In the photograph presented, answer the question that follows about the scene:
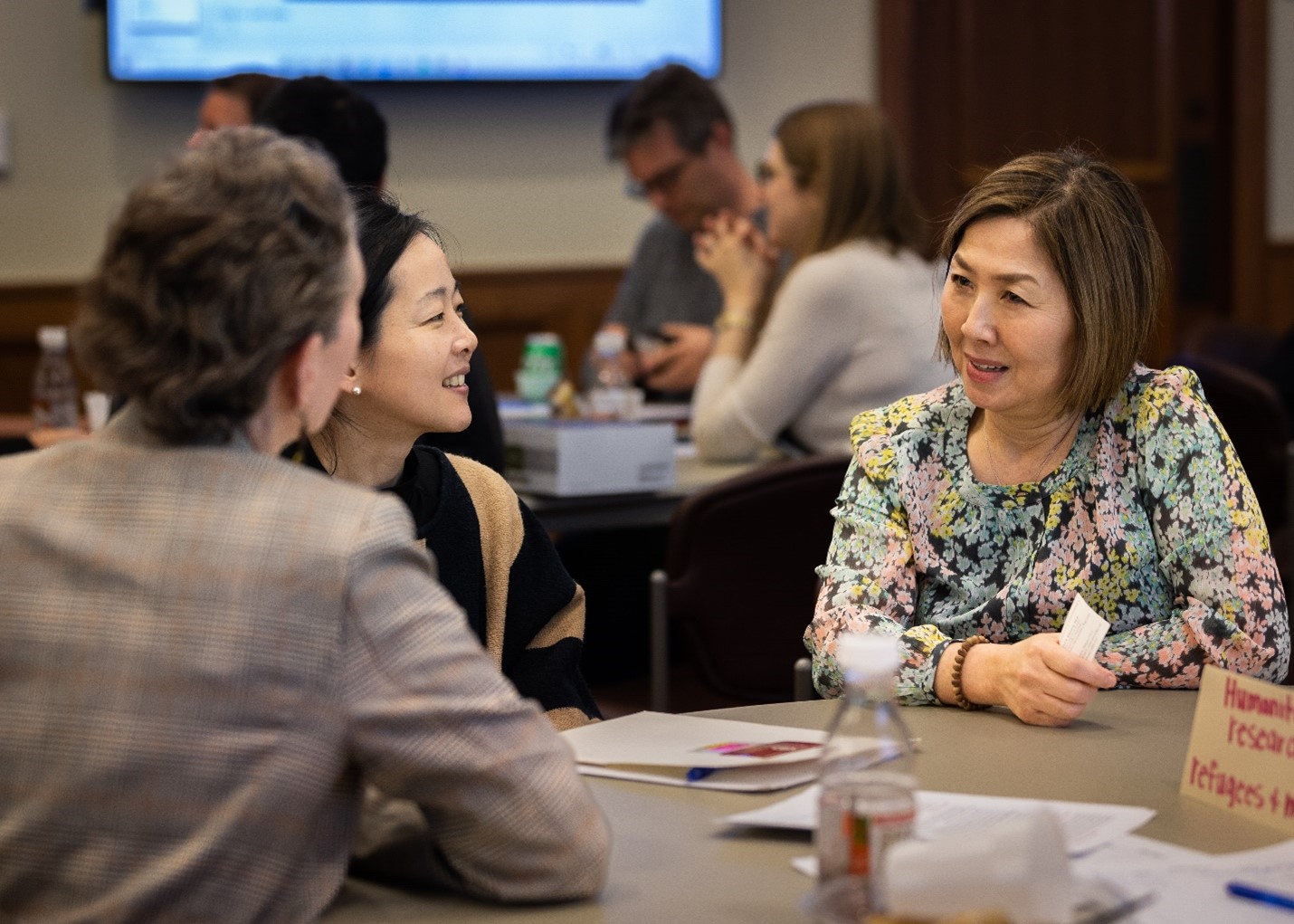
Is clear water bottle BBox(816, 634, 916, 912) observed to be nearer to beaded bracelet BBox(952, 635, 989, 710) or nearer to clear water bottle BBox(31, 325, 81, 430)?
beaded bracelet BBox(952, 635, 989, 710)

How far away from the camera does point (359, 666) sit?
3.55ft

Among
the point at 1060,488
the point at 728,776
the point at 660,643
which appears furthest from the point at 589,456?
the point at 728,776

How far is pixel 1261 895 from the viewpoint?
116cm

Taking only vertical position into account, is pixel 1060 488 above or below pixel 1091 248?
below

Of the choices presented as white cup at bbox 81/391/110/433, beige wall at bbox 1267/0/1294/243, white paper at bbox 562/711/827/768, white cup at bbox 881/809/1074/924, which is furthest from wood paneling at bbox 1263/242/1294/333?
white cup at bbox 881/809/1074/924

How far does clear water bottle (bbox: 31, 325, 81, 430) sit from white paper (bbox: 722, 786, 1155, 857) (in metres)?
2.84

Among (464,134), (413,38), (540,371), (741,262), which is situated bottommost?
(540,371)

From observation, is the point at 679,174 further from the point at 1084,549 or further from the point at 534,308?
the point at 1084,549

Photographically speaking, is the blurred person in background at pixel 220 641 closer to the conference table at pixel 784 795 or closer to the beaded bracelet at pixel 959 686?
the conference table at pixel 784 795

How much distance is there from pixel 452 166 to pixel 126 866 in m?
4.67

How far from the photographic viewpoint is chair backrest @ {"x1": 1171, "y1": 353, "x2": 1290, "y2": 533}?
3613mm

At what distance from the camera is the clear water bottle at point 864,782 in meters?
1.09

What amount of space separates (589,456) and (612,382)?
951 millimetres

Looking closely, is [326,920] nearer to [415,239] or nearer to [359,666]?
[359,666]
